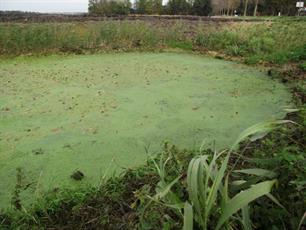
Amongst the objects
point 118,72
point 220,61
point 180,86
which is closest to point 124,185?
point 180,86

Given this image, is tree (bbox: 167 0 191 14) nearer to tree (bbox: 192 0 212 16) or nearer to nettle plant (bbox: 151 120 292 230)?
tree (bbox: 192 0 212 16)

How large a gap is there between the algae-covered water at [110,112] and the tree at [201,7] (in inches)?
519

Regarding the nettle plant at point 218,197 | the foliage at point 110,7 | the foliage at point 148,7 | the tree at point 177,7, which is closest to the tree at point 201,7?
the tree at point 177,7

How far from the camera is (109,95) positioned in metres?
3.46

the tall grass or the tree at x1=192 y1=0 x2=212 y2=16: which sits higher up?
the tree at x1=192 y1=0 x2=212 y2=16

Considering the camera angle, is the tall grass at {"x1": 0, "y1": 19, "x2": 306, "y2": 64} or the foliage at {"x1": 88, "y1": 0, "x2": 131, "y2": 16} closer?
the tall grass at {"x1": 0, "y1": 19, "x2": 306, "y2": 64}

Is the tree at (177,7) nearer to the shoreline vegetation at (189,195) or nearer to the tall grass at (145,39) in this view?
the tall grass at (145,39)

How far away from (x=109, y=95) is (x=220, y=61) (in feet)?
8.65

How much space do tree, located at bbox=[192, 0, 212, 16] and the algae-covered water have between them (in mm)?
13188

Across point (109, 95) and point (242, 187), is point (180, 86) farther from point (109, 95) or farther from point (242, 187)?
point (242, 187)

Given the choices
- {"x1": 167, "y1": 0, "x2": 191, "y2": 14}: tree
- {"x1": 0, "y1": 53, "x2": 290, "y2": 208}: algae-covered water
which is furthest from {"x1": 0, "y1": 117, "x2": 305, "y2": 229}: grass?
{"x1": 167, "y1": 0, "x2": 191, "y2": 14}: tree

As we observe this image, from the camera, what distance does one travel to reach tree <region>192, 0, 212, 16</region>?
17141mm

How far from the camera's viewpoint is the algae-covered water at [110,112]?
7.02 feet

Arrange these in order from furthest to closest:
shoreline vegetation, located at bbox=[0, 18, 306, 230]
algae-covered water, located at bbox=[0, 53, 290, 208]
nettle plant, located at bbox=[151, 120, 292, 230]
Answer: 1. algae-covered water, located at bbox=[0, 53, 290, 208]
2. shoreline vegetation, located at bbox=[0, 18, 306, 230]
3. nettle plant, located at bbox=[151, 120, 292, 230]
